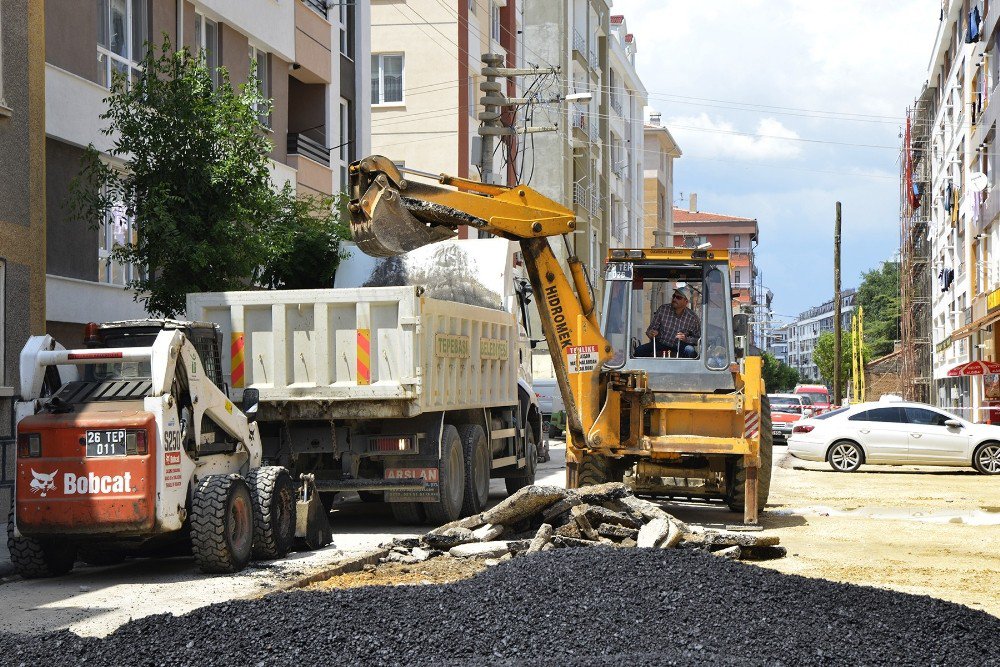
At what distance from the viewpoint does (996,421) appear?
36.5m

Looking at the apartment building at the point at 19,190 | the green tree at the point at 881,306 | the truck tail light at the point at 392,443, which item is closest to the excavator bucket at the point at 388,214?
the truck tail light at the point at 392,443

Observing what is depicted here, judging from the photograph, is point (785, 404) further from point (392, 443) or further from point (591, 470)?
point (392, 443)

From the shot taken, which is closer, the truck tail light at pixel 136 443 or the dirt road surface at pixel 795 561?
the dirt road surface at pixel 795 561

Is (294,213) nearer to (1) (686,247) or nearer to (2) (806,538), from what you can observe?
(1) (686,247)

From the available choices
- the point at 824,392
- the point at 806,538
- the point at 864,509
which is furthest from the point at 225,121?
the point at 824,392

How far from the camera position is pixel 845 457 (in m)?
27.5

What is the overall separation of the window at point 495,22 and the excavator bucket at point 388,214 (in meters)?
32.8

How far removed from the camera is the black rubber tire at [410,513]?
15.1 m

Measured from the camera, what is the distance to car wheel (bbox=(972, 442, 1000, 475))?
26750 mm

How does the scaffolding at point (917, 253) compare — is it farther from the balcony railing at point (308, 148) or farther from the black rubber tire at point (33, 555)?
the black rubber tire at point (33, 555)

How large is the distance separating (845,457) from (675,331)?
12.9 metres

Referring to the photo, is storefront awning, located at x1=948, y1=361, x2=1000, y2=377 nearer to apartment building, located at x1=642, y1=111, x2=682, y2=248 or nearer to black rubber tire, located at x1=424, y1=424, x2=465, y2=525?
black rubber tire, located at x1=424, y1=424, x2=465, y2=525

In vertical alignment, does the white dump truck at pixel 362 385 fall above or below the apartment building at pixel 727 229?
below

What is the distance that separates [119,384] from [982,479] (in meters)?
18.8
